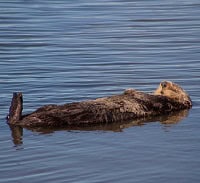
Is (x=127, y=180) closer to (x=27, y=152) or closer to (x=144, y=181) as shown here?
(x=144, y=181)

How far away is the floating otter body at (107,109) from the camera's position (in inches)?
382

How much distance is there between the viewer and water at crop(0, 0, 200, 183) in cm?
798

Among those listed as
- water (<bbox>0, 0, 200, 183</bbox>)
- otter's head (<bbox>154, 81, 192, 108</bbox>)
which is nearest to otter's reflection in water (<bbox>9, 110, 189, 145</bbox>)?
water (<bbox>0, 0, 200, 183</bbox>)

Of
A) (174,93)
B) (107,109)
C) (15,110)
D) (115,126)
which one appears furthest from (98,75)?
(15,110)

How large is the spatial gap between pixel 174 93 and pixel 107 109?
1.38 metres

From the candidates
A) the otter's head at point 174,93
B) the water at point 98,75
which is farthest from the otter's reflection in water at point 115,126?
the otter's head at point 174,93

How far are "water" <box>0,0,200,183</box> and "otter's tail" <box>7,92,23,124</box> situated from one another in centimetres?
13

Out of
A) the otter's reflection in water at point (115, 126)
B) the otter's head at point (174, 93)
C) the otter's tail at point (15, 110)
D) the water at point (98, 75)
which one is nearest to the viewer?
the water at point (98, 75)

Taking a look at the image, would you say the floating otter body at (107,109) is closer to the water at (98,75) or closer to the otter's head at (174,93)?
the otter's head at (174,93)

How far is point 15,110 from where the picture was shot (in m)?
9.70

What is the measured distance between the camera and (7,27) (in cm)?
1875

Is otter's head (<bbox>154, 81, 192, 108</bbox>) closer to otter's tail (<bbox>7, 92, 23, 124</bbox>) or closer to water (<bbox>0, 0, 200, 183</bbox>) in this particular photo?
water (<bbox>0, 0, 200, 183</bbox>)

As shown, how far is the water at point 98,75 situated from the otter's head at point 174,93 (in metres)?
0.18

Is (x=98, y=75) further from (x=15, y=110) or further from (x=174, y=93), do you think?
(x=15, y=110)
